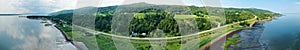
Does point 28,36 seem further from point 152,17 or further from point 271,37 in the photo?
point 271,37

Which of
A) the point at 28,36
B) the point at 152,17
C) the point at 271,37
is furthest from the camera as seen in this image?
the point at 28,36

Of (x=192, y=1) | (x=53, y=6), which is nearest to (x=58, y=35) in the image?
(x=53, y=6)

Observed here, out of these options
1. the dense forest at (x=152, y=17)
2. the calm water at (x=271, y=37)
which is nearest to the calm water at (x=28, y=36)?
the dense forest at (x=152, y=17)

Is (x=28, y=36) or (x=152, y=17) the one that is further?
(x=28, y=36)

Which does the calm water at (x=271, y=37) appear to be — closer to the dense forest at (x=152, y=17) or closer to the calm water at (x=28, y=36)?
the dense forest at (x=152, y=17)

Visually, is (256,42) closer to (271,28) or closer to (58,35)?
(271,28)

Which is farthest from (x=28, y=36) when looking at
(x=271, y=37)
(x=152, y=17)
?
(x=271, y=37)
